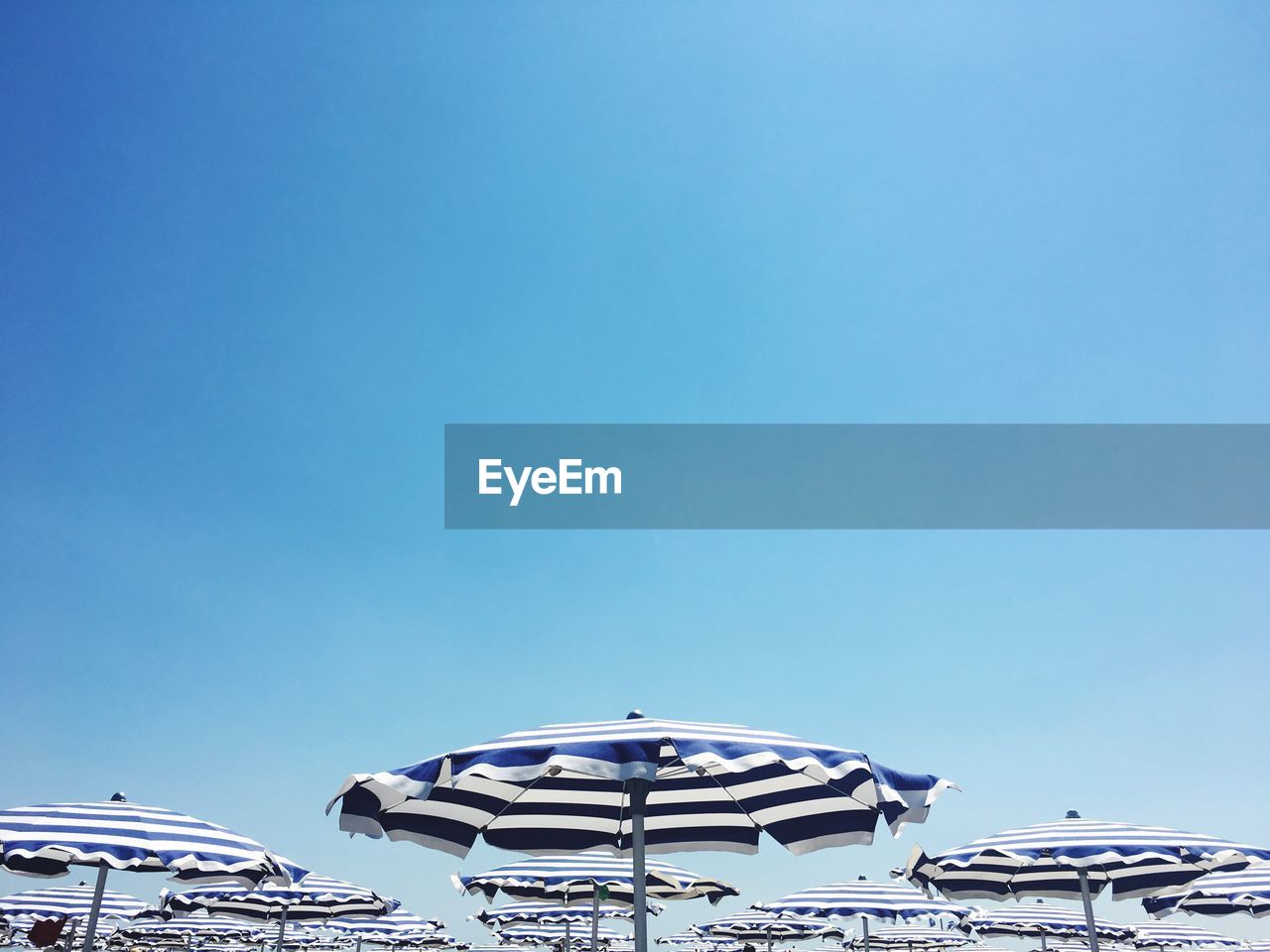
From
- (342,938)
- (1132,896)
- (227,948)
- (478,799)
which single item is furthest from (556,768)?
(227,948)

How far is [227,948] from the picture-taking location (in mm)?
26297

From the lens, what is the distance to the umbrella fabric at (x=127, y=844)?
6.37m

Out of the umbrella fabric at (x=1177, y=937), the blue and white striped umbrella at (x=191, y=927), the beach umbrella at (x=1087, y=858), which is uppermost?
the blue and white striped umbrella at (x=191, y=927)

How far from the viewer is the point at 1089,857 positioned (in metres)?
7.73

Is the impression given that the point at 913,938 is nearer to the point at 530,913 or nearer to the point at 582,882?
the point at 530,913

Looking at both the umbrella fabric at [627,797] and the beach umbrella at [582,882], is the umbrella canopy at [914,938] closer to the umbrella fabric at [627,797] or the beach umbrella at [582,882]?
the beach umbrella at [582,882]

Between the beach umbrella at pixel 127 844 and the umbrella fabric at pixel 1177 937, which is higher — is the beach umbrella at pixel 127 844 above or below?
above

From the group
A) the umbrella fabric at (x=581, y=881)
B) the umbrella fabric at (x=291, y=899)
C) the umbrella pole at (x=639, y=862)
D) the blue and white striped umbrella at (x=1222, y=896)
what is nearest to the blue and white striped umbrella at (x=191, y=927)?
the umbrella fabric at (x=291, y=899)

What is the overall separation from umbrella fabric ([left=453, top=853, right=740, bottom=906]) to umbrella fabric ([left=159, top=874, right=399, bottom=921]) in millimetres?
2895

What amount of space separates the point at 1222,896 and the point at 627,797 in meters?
9.46

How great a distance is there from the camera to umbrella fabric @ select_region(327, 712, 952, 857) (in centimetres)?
466

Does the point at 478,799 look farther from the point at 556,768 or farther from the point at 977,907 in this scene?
the point at 977,907

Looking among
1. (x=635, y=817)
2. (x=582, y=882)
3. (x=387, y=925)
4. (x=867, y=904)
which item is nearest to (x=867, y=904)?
(x=867, y=904)

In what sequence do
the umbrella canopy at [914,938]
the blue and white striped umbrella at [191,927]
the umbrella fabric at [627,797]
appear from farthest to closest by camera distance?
the umbrella canopy at [914,938]
the blue and white striped umbrella at [191,927]
the umbrella fabric at [627,797]
